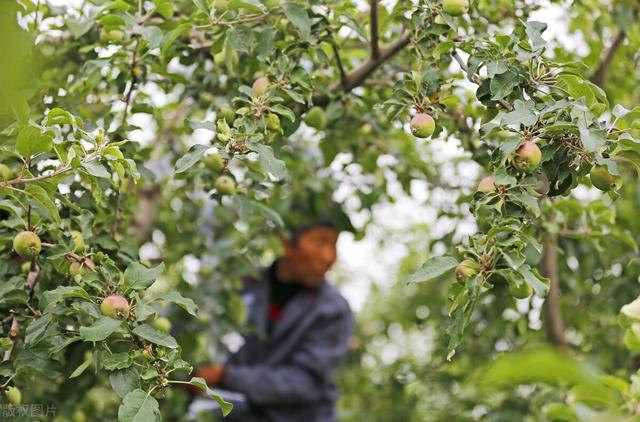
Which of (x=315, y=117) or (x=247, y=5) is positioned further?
(x=315, y=117)

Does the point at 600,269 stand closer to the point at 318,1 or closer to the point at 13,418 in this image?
the point at 318,1

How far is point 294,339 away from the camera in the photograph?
277cm

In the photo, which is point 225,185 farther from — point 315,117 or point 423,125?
point 423,125

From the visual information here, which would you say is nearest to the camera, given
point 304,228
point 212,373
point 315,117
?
point 315,117

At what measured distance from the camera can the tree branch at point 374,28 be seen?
1.58 meters

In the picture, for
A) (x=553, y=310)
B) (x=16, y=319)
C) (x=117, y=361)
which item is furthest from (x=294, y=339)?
(x=117, y=361)

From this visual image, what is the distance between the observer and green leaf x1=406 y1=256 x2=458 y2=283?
1197 millimetres

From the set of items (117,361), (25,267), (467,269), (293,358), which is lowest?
(293,358)

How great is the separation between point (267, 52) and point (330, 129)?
48cm

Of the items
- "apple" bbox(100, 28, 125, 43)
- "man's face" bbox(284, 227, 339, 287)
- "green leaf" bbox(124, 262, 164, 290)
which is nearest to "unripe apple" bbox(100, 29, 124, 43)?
"apple" bbox(100, 28, 125, 43)

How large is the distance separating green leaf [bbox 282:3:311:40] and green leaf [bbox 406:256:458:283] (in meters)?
0.48

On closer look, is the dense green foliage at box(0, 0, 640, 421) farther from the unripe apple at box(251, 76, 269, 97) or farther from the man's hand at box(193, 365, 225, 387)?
the man's hand at box(193, 365, 225, 387)

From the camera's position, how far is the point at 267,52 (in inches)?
58.9

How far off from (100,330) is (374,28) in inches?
32.1
